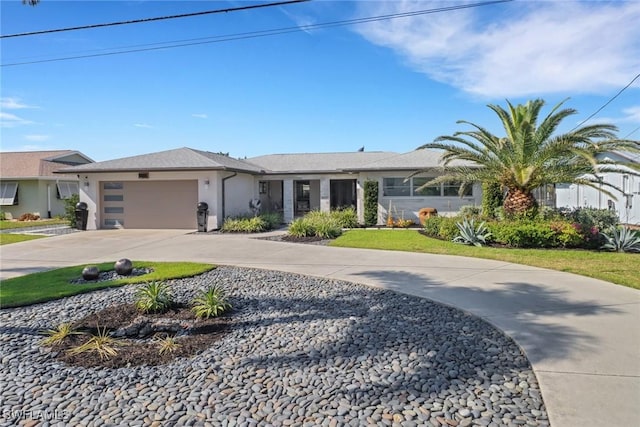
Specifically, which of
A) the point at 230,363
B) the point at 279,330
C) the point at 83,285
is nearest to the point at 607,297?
the point at 279,330

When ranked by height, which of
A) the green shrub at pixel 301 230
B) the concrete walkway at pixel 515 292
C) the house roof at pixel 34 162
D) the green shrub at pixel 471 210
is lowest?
the concrete walkway at pixel 515 292

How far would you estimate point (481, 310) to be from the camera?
18.7 feet

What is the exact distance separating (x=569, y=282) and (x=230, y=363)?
627 cm

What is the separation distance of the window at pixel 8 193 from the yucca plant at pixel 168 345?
2662 centimetres

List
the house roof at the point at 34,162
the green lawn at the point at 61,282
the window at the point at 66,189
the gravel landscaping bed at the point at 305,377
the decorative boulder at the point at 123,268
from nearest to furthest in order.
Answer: the gravel landscaping bed at the point at 305,377, the green lawn at the point at 61,282, the decorative boulder at the point at 123,268, the house roof at the point at 34,162, the window at the point at 66,189

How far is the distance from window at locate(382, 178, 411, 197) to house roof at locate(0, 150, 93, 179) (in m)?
19.1

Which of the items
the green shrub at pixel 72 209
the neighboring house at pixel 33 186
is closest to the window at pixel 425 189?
the green shrub at pixel 72 209

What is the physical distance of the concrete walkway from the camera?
342cm

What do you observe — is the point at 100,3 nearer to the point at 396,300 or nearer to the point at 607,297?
the point at 396,300

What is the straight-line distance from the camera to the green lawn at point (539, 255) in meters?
8.20

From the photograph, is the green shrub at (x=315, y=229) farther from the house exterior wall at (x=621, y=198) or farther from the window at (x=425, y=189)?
the house exterior wall at (x=621, y=198)

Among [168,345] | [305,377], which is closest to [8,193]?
[168,345]

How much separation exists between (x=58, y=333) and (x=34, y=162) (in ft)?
85.5

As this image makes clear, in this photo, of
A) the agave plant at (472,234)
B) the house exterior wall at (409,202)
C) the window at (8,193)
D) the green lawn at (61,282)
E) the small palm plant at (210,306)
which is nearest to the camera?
→ the small palm plant at (210,306)
